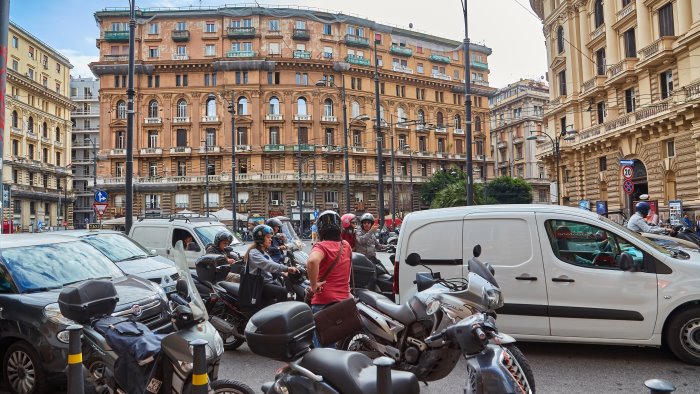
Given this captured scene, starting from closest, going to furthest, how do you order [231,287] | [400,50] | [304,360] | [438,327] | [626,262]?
[304,360] → [438,327] → [626,262] → [231,287] → [400,50]

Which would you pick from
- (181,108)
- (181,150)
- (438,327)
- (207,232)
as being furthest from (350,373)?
(181,108)

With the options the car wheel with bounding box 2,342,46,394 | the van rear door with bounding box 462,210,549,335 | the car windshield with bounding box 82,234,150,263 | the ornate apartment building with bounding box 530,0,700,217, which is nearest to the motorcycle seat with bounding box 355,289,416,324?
the van rear door with bounding box 462,210,549,335

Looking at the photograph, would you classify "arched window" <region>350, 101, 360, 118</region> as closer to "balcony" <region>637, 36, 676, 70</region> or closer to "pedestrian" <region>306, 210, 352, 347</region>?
"balcony" <region>637, 36, 676, 70</region>

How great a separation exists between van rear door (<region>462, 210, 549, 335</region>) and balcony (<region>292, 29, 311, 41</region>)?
180 feet

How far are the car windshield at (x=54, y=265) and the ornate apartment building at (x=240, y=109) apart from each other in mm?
45305

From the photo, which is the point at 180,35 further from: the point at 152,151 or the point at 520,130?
the point at 520,130

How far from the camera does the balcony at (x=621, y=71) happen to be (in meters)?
27.8

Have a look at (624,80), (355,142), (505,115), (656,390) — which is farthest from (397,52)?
(656,390)

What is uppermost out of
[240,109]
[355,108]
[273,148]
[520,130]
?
[355,108]

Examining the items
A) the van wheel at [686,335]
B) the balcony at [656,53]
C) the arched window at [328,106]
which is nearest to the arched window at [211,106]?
the arched window at [328,106]

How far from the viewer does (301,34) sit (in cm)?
5691

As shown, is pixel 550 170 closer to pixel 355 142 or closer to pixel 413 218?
pixel 355 142

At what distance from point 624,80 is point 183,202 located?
44221mm

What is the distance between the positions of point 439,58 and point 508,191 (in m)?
23.0
